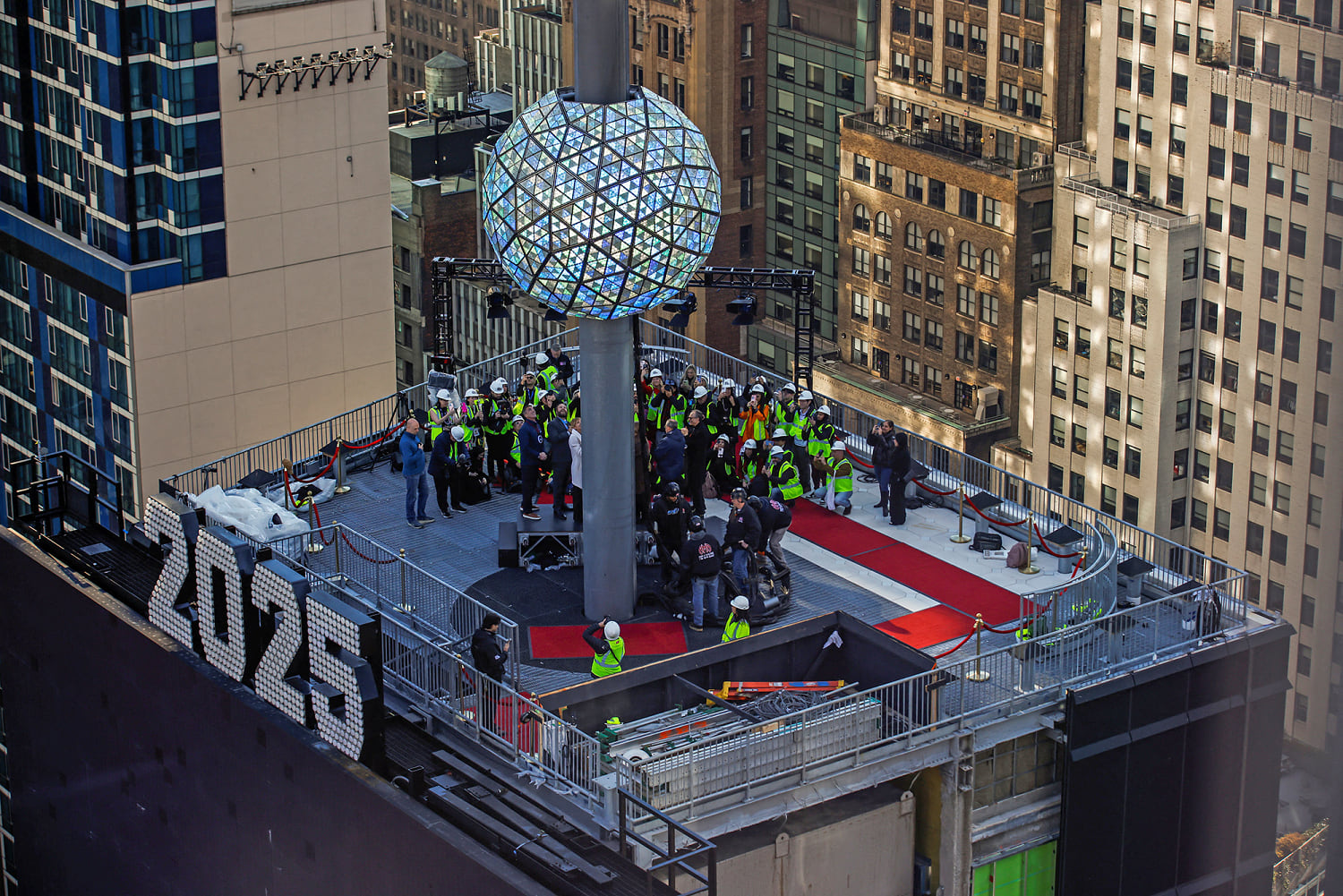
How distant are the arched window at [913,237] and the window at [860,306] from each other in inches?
267

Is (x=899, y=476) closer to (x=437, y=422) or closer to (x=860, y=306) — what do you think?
(x=437, y=422)

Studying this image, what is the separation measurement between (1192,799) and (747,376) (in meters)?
17.7

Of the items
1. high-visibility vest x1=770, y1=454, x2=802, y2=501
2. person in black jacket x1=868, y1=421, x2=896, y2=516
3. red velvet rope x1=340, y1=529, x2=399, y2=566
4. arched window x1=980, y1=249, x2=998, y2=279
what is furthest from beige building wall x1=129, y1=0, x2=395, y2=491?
arched window x1=980, y1=249, x2=998, y2=279

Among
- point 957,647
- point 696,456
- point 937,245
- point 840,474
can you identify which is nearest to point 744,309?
point 840,474

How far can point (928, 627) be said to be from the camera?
50688 millimetres

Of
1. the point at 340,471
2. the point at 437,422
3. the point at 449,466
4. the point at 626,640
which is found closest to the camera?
the point at 626,640

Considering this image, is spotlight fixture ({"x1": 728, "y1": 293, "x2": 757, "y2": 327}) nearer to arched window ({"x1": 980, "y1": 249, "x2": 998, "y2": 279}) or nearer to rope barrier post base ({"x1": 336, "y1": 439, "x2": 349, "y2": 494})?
rope barrier post base ({"x1": 336, "y1": 439, "x2": 349, "y2": 494})

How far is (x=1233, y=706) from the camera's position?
1954 inches

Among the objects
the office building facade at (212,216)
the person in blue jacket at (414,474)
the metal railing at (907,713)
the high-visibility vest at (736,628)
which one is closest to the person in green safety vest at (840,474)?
the high-visibility vest at (736,628)

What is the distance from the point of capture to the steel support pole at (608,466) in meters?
48.2

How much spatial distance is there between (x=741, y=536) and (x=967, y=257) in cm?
10801

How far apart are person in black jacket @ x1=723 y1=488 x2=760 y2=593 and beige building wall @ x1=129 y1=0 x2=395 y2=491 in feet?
153

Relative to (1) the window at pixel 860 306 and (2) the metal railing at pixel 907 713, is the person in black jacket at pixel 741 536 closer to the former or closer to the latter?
(2) the metal railing at pixel 907 713

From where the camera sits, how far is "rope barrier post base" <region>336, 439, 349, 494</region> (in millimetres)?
56938
